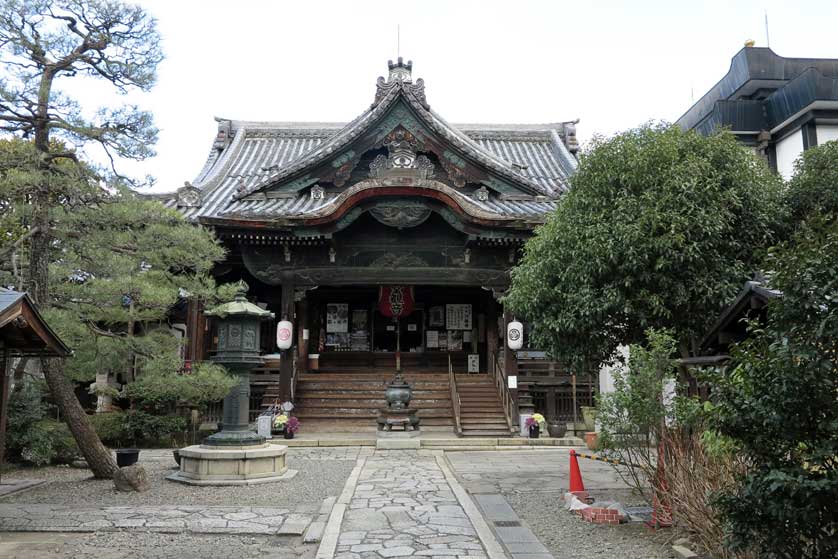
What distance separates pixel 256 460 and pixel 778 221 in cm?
954

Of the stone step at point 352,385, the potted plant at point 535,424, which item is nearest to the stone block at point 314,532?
the potted plant at point 535,424

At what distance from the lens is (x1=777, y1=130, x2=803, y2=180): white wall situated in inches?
818

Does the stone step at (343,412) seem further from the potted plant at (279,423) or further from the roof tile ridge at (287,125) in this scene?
the roof tile ridge at (287,125)

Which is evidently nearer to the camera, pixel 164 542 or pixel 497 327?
pixel 164 542

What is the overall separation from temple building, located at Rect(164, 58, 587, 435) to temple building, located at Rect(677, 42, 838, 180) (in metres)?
7.05

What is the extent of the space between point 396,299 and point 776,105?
14.8 m

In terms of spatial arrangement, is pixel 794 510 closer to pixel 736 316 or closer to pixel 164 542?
pixel 736 316

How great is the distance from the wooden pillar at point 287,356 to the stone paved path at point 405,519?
616cm

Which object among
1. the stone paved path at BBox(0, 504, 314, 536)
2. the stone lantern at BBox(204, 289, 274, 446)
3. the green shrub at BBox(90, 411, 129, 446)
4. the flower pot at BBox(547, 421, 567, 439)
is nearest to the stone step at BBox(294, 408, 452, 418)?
the flower pot at BBox(547, 421, 567, 439)

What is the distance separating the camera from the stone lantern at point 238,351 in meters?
12.2

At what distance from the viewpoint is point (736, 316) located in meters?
7.94

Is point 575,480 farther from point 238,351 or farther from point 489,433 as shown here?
point 489,433

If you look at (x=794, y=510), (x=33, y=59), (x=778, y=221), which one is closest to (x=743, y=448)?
(x=794, y=510)

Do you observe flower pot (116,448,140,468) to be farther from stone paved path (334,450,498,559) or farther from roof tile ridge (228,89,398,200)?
roof tile ridge (228,89,398,200)
